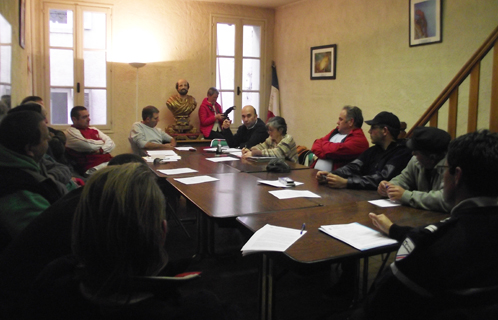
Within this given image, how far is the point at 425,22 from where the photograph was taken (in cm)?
499

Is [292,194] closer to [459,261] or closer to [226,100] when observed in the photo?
[459,261]

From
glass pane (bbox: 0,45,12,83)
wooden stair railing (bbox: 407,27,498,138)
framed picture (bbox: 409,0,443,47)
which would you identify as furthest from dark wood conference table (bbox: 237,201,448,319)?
framed picture (bbox: 409,0,443,47)

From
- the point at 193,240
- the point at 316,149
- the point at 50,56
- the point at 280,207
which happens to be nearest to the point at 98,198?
the point at 280,207

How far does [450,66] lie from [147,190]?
4.66 meters

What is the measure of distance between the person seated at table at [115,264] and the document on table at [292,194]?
5.68 feet

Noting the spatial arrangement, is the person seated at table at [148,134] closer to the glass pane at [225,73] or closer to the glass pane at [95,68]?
the glass pane at [95,68]

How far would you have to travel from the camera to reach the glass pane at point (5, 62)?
120 inches

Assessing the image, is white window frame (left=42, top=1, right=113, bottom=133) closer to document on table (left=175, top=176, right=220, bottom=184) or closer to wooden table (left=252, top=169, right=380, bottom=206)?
document on table (left=175, top=176, right=220, bottom=184)

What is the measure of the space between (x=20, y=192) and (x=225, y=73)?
633cm

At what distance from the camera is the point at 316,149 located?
4203 mm

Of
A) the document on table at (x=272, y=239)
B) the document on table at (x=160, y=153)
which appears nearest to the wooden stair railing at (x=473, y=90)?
the document on table at (x=272, y=239)

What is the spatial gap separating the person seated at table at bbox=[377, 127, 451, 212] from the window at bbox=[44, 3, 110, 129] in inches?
227

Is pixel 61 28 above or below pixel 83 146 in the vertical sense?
above

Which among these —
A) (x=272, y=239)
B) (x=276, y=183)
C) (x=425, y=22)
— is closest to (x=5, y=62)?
(x=276, y=183)
